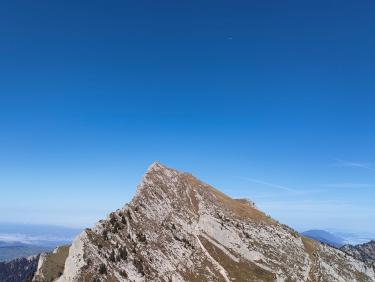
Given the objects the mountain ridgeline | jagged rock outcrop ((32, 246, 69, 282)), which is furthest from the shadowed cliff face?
jagged rock outcrop ((32, 246, 69, 282))

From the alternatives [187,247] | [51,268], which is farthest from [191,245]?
[51,268]

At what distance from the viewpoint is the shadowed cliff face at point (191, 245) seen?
361 ft

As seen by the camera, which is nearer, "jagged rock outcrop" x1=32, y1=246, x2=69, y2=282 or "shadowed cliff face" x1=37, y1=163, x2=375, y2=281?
"shadowed cliff face" x1=37, y1=163, x2=375, y2=281

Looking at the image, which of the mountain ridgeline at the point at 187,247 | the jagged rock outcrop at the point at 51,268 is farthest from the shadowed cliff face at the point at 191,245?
the jagged rock outcrop at the point at 51,268

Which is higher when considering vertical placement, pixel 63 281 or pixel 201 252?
pixel 201 252

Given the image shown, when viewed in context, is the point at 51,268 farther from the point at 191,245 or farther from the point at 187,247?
the point at 191,245

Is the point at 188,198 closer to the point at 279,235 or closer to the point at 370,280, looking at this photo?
the point at 279,235

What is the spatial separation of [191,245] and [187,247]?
84.8 inches

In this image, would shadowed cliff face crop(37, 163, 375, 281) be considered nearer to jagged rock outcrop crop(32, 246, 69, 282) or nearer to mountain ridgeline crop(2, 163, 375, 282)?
mountain ridgeline crop(2, 163, 375, 282)

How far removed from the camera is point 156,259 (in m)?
121

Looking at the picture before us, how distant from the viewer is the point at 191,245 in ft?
445

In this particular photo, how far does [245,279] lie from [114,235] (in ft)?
143

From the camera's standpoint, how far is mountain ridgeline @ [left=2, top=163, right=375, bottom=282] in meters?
110

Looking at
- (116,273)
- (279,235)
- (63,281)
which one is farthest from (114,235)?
(279,235)
